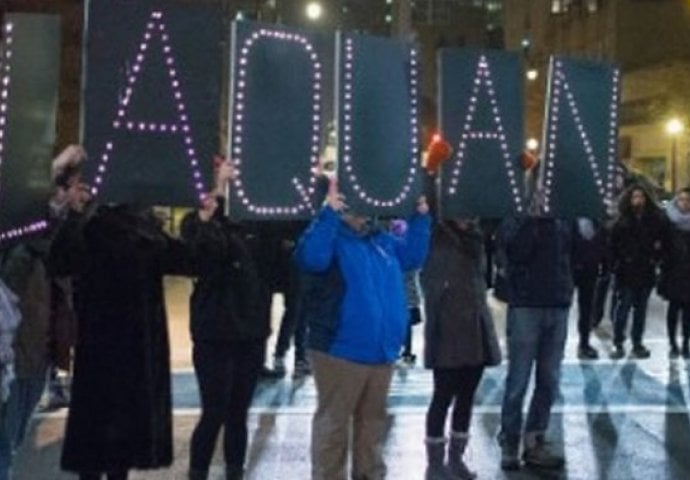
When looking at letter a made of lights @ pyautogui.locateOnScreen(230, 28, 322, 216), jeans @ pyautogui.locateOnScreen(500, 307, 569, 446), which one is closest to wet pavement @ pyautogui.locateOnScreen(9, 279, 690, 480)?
jeans @ pyautogui.locateOnScreen(500, 307, 569, 446)

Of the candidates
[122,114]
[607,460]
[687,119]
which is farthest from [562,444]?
[687,119]

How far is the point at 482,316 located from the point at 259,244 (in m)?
1.29

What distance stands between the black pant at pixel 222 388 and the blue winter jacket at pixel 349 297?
0.45 meters

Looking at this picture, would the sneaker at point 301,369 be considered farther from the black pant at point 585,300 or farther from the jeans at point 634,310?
the jeans at point 634,310

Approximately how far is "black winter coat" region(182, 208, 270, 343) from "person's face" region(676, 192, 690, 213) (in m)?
7.47

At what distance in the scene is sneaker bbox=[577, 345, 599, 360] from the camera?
1170 centimetres

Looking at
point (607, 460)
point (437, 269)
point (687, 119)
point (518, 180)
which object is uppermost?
point (687, 119)

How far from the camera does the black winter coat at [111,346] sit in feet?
17.1

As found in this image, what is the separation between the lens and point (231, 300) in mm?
6121

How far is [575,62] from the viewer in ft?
21.4

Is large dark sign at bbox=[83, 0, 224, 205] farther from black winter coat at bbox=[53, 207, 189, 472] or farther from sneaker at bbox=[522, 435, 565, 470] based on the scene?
sneaker at bbox=[522, 435, 565, 470]

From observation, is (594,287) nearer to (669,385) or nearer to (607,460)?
(669,385)

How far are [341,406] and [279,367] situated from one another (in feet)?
15.5

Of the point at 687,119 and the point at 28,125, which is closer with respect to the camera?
the point at 28,125
